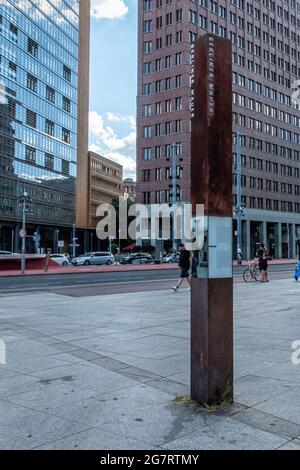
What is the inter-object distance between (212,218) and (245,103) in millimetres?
87148

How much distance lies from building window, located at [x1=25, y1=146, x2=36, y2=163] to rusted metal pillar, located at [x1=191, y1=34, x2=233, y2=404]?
80873 millimetres

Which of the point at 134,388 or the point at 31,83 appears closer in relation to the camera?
the point at 134,388

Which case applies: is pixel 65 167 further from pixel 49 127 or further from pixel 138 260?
pixel 138 260

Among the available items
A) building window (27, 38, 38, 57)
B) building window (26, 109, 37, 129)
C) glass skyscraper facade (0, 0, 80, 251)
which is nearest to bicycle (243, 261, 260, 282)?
glass skyscraper facade (0, 0, 80, 251)

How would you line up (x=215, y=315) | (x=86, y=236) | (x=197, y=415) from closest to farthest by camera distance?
(x=197, y=415) < (x=215, y=315) < (x=86, y=236)

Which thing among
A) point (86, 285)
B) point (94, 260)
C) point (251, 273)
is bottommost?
point (86, 285)

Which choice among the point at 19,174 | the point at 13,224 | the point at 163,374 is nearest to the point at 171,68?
the point at 19,174

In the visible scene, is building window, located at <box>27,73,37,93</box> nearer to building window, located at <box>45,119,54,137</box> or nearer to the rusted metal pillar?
building window, located at <box>45,119,54,137</box>

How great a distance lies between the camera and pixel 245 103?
87.9 meters

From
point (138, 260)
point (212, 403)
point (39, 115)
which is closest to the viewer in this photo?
point (212, 403)

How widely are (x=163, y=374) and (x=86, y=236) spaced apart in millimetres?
100698

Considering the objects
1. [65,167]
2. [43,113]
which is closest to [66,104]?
[43,113]

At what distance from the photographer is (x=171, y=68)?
82000 mm

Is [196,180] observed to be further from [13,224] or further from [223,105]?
[13,224]
